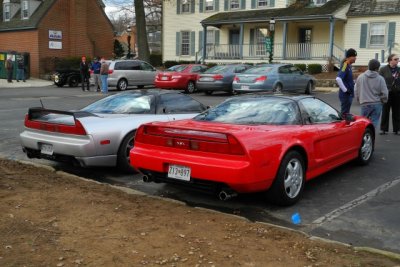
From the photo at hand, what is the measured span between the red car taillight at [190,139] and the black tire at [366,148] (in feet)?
10.2

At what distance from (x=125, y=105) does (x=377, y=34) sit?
25432 millimetres

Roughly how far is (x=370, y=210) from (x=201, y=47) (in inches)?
1274

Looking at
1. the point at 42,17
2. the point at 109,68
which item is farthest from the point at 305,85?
the point at 42,17

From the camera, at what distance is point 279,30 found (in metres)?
33.6

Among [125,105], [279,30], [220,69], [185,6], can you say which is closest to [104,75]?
[220,69]

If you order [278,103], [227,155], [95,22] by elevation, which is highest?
[95,22]

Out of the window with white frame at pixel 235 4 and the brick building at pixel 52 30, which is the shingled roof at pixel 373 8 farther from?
the brick building at pixel 52 30

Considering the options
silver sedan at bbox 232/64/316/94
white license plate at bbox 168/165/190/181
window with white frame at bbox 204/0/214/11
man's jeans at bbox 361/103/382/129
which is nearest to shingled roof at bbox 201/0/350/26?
window with white frame at bbox 204/0/214/11

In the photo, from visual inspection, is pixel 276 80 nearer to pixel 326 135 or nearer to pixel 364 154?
pixel 364 154

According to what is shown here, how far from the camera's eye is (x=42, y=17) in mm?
35125

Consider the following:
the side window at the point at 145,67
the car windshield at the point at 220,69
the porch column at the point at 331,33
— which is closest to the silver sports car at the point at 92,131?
the car windshield at the point at 220,69

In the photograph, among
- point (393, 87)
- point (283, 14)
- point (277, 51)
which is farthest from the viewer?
point (277, 51)

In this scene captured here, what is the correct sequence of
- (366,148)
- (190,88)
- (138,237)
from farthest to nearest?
1. (190,88)
2. (366,148)
3. (138,237)

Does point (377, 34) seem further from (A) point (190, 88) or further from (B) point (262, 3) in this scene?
(A) point (190, 88)
